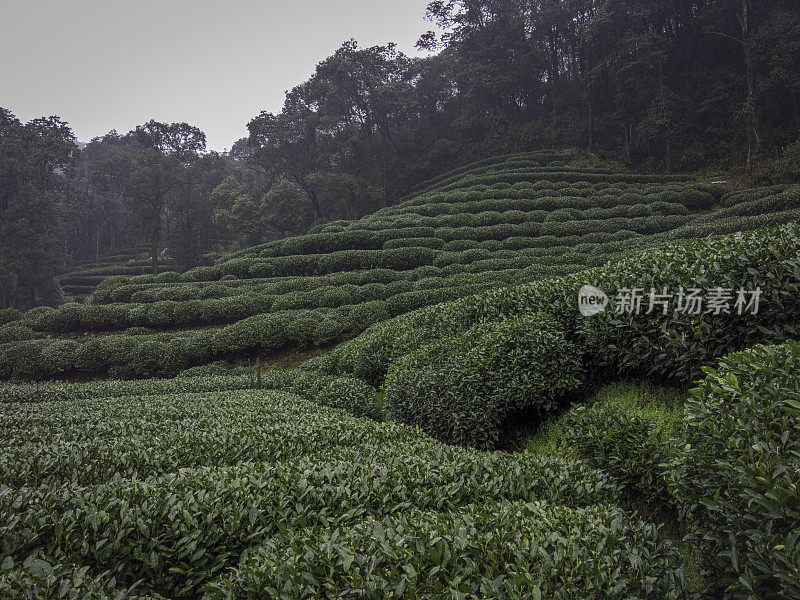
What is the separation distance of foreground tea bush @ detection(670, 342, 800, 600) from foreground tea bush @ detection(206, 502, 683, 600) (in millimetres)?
378

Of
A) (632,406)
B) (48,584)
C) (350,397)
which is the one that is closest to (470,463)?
(632,406)

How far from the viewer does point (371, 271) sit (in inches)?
774

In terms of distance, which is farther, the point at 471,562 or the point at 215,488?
the point at 215,488

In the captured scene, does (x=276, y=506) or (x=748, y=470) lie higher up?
(x=748, y=470)

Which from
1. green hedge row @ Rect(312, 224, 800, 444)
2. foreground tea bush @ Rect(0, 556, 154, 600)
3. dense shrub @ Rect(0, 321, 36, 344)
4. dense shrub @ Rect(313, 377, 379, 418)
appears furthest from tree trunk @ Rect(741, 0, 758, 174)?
dense shrub @ Rect(0, 321, 36, 344)

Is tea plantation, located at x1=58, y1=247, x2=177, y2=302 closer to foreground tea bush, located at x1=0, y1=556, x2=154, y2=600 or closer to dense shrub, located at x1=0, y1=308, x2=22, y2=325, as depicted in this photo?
dense shrub, located at x1=0, y1=308, x2=22, y2=325

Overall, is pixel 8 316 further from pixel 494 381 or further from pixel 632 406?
pixel 632 406

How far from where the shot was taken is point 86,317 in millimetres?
18312

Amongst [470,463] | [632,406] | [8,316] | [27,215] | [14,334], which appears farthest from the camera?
[27,215]

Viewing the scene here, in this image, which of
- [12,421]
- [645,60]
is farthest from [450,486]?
[645,60]

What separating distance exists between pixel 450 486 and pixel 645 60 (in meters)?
Answer: 38.3

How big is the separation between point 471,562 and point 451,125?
51.2m

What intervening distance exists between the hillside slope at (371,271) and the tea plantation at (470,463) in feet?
11.8

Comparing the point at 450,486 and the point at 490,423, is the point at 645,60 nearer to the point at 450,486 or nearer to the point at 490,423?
the point at 490,423
